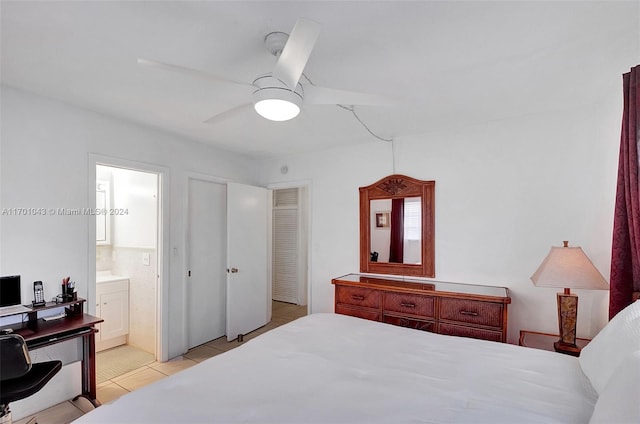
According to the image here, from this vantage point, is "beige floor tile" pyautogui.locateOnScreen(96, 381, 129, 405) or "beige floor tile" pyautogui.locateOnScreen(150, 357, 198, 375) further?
"beige floor tile" pyautogui.locateOnScreen(150, 357, 198, 375)

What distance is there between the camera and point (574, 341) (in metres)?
2.23

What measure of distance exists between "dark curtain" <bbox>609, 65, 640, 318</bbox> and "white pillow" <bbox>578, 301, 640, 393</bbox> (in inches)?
21.1

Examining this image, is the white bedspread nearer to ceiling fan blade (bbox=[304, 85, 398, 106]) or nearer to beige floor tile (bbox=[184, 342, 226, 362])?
ceiling fan blade (bbox=[304, 85, 398, 106])

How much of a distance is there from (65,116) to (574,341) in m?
4.31

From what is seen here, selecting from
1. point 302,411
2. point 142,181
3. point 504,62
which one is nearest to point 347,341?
point 302,411

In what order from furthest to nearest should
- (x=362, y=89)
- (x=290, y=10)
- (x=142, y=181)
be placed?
(x=142, y=181), (x=362, y=89), (x=290, y=10)

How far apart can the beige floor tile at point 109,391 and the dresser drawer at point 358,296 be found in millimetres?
2128

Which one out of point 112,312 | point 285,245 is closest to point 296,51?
point 112,312

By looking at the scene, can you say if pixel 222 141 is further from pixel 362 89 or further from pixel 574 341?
pixel 574 341

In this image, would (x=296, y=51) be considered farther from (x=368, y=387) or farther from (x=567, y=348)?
(x=567, y=348)

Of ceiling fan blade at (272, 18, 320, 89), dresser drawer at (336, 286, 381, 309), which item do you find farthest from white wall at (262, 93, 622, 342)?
ceiling fan blade at (272, 18, 320, 89)

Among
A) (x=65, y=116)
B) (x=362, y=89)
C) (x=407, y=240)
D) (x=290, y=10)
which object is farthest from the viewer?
(x=407, y=240)

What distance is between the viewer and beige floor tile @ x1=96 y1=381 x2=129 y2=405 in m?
2.59

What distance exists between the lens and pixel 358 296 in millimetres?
3148
